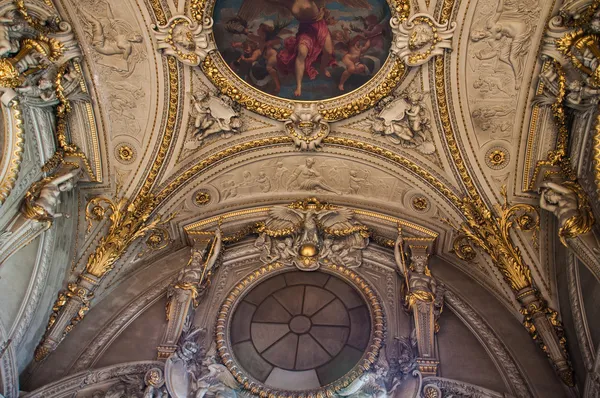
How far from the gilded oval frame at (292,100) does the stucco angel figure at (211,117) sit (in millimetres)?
191

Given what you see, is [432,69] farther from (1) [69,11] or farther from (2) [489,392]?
(1) [69,11]

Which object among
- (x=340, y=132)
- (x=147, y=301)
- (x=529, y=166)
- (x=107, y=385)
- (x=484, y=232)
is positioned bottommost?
(x=107, y=385)

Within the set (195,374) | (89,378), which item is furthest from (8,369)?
(195,374)

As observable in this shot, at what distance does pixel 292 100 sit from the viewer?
10172 mm

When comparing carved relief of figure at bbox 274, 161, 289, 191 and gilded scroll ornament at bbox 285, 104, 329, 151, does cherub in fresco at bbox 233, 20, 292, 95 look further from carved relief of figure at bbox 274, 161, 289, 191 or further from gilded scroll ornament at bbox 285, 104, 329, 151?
carved relief of figure at bbox 274, 161, 289, 191

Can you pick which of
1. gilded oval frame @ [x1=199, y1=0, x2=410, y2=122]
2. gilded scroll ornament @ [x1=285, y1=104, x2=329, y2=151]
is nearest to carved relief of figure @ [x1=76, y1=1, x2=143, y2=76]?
gilded oval frame @ [x1=199, y1=0, x2=410, y2=122]

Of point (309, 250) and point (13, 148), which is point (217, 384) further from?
point (13, 148)

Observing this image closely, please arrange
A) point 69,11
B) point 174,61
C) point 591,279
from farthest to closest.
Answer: point 174,61 < point 69,11 < point 591,279

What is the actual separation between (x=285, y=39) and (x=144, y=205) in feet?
11.9

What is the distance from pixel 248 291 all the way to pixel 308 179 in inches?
89.8

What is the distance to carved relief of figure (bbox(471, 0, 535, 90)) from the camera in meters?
8.76

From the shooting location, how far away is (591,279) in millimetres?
7828

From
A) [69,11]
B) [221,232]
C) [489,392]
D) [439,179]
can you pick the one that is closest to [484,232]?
[439,179]

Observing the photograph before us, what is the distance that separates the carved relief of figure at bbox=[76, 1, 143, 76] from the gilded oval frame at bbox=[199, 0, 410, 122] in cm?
114
